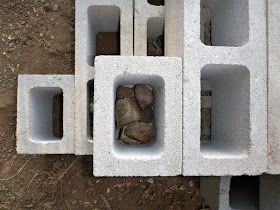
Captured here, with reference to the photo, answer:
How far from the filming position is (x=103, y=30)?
3.40 meters

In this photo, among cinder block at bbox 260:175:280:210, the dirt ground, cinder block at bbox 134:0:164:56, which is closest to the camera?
cinder block at bbox 260:175:280:210

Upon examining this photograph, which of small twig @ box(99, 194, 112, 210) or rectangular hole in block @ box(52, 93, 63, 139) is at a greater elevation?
rectangular hole in block @ box(52, 93, 63, 139)

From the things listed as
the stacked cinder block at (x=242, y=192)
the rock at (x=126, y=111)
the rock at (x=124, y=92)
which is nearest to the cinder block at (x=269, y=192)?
the stacked cinder block at (x=242, y=192)

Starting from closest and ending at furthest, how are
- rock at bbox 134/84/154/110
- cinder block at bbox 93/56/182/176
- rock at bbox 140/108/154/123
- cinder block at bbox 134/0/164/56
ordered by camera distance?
1. cinder block at bbox 93/56/182/176
2. cinder block at bbox 134/0/164/56
3. rock at bbox 134/84/154/110
4. rock at bbox 140/108/154/123

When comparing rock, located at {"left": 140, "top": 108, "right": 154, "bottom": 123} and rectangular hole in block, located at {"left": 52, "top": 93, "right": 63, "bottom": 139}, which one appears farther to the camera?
rectangular hole in block, located at {"left": 52, "top": 93, "right": 63, "bottom": 139}

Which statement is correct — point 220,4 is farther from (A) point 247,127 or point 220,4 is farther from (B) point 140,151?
(B) point 140,151

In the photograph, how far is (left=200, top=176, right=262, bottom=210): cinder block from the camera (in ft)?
9.13

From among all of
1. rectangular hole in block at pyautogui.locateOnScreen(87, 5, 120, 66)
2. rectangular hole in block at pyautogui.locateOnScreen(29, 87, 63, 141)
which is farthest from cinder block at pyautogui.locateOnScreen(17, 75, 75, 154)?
rectangular hole in block at pyautogui.locateOnScreen(87, 5, 120, 66)

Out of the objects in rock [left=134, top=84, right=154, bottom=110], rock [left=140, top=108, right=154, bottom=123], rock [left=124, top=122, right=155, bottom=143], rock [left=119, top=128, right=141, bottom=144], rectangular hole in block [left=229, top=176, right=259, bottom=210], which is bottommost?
rectangular hole in block [left=229, top=176, right=259, bottom=210]

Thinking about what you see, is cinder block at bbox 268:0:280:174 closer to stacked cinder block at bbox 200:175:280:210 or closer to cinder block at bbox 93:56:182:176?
stacked cinder block at bbox 200:175:280:210

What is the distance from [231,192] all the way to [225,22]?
146cm

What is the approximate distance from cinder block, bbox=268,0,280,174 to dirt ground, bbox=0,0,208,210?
1.50 meters

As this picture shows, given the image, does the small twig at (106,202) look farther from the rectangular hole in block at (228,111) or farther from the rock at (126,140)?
the rectangular hole in block at (228,111)

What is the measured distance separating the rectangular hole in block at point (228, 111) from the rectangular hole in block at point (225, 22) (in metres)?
0.22
